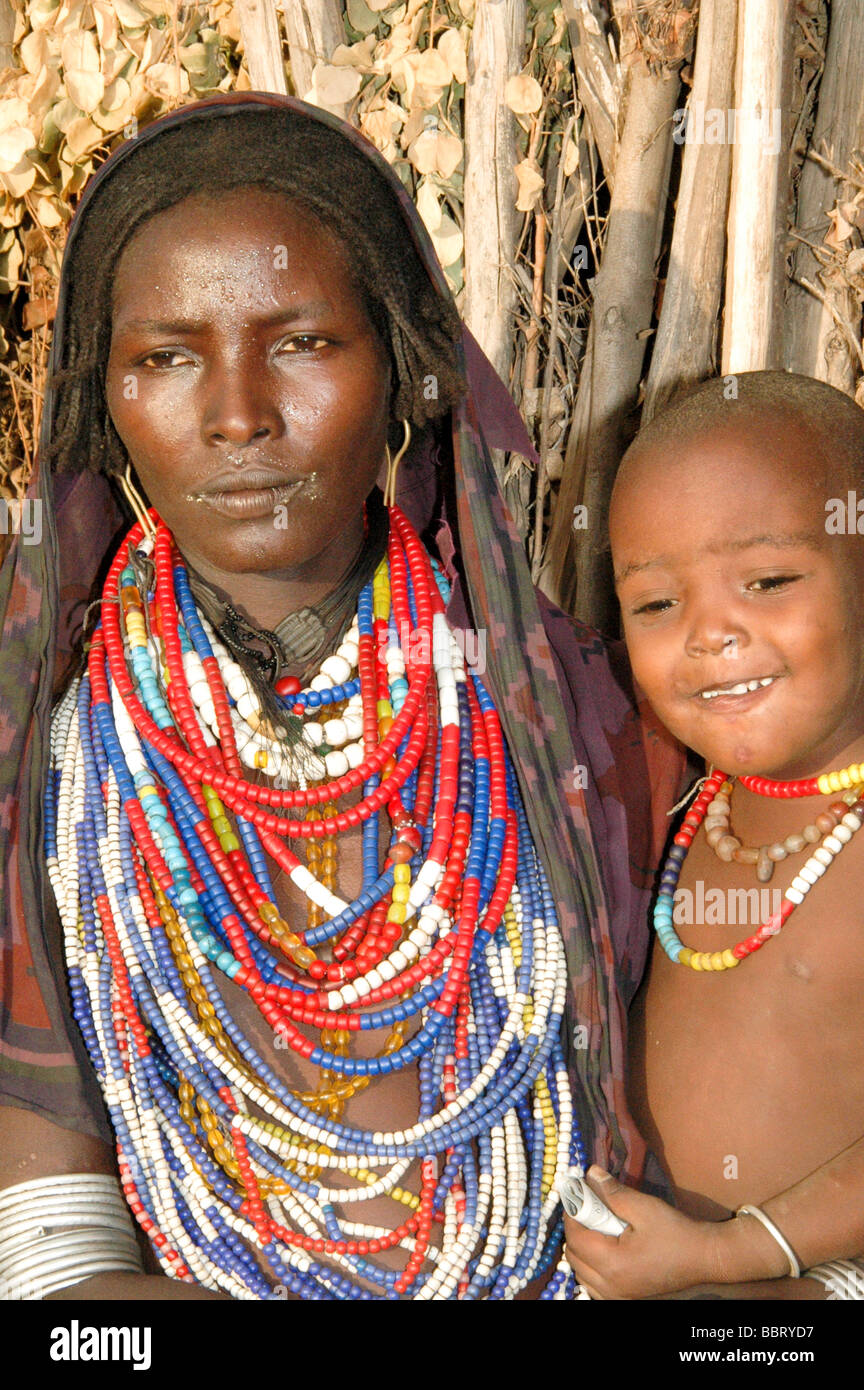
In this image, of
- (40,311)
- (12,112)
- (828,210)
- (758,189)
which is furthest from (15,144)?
(828,210)

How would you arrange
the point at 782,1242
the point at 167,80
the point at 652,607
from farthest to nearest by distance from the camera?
1. the point at 167,80
2. the point at 652,607
3. the point at 782,1242

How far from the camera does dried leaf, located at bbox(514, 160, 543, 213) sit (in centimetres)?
238

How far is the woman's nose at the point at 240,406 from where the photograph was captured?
5.17 feet

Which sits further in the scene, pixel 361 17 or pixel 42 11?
pixel 42 11

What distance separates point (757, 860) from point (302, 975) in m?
0.61

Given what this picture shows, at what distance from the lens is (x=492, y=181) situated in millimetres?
2412

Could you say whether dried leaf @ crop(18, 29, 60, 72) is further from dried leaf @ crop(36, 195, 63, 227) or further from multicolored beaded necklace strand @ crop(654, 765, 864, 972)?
multicolored beaded necklace strand @ crop(654, 765, 864, 972)

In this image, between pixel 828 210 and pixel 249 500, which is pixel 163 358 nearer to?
pixel 249 500

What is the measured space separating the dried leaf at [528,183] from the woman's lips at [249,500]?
1.04m

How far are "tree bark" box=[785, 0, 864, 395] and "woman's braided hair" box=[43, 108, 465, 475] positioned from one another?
0.80m

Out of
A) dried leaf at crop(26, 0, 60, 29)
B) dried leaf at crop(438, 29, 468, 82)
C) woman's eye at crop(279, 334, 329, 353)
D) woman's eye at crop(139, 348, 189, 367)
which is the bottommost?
woman's eye at crop(139, 348, 189, 367)

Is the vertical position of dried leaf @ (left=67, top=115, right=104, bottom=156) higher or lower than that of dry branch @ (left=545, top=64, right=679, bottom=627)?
higher

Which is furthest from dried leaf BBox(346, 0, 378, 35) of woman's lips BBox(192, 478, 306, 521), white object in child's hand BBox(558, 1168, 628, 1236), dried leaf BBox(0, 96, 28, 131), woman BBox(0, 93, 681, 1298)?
white object in child's hand BBox(558, 1168, 628, 1236)

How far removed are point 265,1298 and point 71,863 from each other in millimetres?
598
